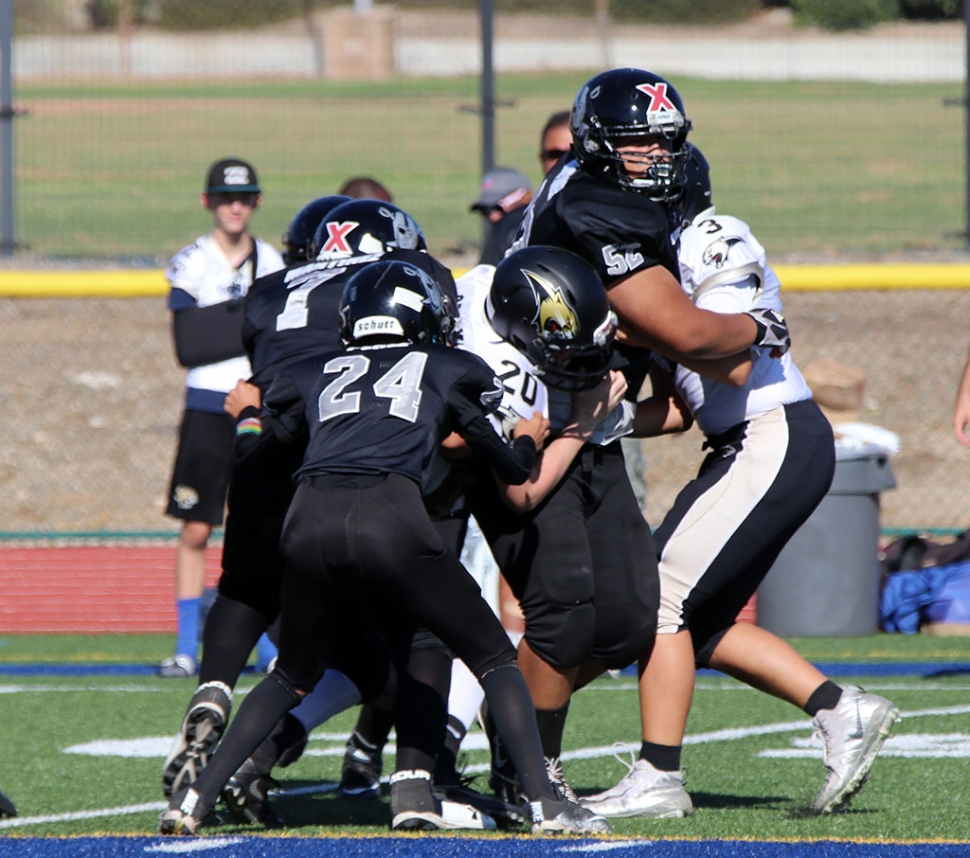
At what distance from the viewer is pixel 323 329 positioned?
4352 mm

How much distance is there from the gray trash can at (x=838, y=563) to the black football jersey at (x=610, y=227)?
13.0 feet

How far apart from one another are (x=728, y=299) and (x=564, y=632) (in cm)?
96

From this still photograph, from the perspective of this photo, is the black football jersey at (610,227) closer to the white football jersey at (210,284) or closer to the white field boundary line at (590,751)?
the white field boundary line at (590,751)

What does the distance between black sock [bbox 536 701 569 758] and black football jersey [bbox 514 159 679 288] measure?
1.11 metres

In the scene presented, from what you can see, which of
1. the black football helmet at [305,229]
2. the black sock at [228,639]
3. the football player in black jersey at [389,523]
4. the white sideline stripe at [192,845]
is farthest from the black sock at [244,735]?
the black football helmet at [305,229]

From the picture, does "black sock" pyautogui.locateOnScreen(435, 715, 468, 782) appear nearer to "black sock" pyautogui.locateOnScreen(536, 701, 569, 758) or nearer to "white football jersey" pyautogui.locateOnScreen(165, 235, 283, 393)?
"black sock" pyautogui.locateOnScreen(536, 701, 569, 758)

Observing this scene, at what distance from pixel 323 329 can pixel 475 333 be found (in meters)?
0.44

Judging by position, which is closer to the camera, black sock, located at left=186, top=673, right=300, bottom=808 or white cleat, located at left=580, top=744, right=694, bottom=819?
black sock, located at left=186, top=673, right=300, bottom=808

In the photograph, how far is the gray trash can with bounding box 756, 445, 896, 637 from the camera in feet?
25.8

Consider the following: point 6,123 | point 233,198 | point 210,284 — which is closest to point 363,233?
point 210,284

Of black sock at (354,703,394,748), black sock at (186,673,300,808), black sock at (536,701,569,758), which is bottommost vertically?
black sock at (354,703,394,748)

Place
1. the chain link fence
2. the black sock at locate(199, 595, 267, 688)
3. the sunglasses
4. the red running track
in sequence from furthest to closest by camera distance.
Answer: the chain link fence → the red running track → the sunglasses → the black sock at locate(199, 595, 267, 688)

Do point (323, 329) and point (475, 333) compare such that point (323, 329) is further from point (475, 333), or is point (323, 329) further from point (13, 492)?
point (13, 492)

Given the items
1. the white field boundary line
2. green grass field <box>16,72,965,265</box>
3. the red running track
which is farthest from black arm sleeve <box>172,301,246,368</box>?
green grass field <box>16,72,965,265</box>
